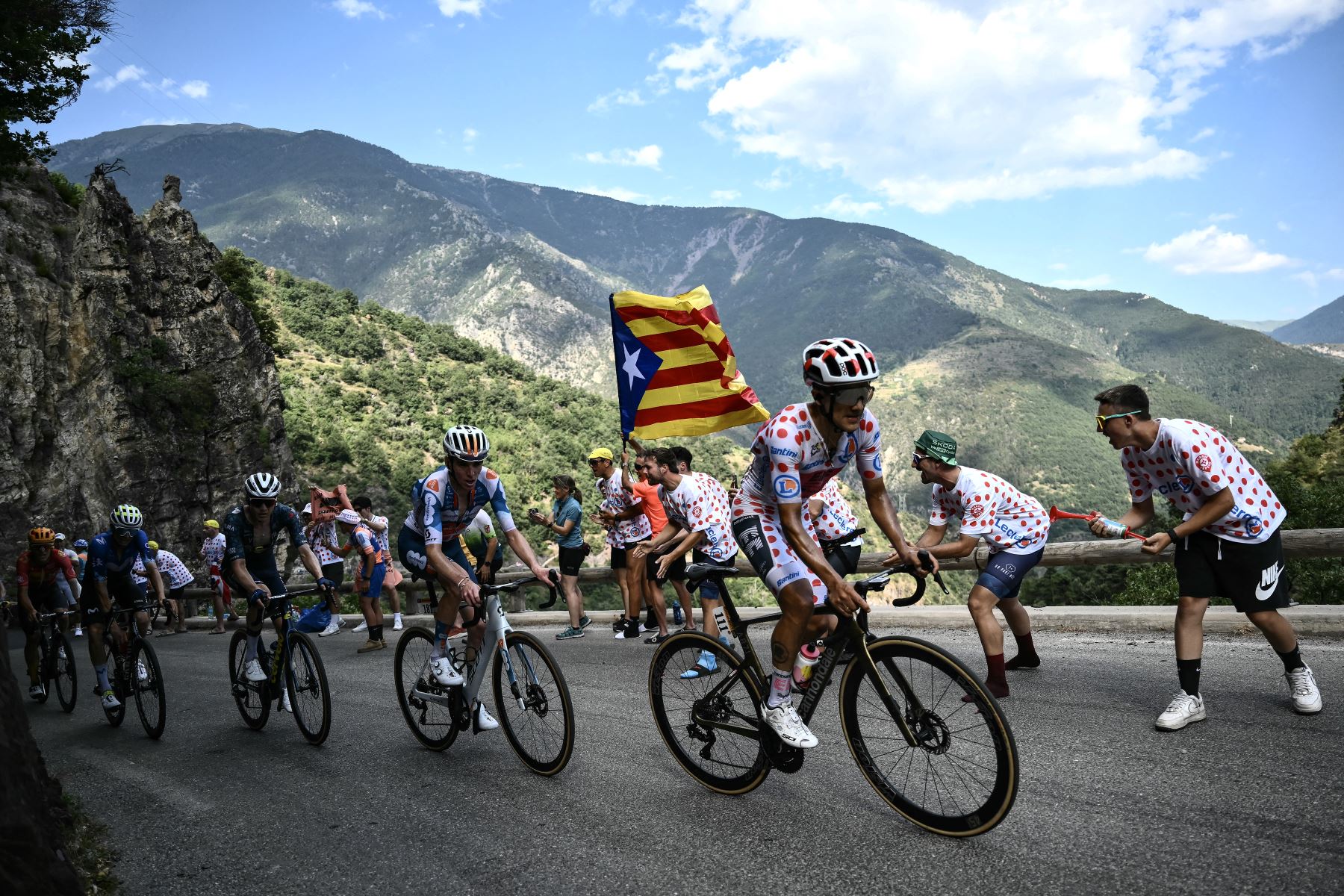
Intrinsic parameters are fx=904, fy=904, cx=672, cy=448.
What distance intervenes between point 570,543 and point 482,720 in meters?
5.55

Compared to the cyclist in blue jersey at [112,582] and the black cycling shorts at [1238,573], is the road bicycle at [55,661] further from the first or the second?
the black cycling shorts at [1238,573]

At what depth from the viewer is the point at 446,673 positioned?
233 inches

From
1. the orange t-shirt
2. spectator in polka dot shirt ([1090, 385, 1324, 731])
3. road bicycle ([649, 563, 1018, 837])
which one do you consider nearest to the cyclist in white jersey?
road bicycle ([649, 563, 1018, 837])

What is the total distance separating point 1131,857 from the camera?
350 centimetres

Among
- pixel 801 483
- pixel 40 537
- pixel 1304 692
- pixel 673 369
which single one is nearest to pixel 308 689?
pixel 801 483

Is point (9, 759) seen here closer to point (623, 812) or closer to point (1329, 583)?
point (623, 812)

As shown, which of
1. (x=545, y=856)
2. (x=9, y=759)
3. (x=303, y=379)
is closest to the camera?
(x=9, y=759)

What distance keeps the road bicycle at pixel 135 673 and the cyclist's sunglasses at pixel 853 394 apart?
20.3 feet

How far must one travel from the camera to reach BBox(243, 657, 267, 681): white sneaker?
732 centimetres

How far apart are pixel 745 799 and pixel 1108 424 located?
3.00 m

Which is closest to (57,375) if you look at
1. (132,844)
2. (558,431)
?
(132,844)

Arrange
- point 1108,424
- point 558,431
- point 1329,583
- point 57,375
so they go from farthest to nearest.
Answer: point 558,431 → point 57,375 → point 1329,583 → point 1108,424

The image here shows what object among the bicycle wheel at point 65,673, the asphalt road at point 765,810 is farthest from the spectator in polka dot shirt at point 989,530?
the bicycle wheel at point 65,673

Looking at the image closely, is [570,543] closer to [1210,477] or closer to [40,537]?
[40,537]
